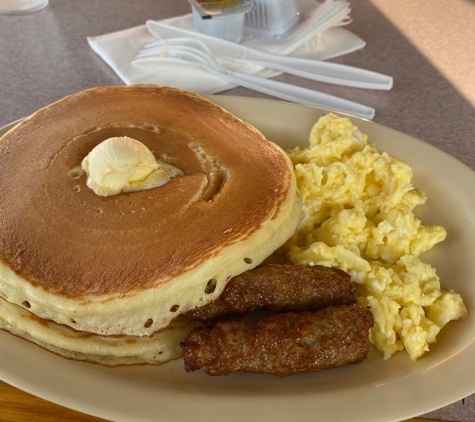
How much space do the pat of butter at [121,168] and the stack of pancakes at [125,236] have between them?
0.10 feet

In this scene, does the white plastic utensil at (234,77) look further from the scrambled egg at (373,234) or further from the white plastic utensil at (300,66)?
the scrambled egg at (373,234)

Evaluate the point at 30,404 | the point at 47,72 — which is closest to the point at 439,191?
the point at 30,404

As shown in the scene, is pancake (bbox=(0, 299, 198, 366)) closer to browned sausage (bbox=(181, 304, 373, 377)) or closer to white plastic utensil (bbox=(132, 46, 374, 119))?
browned sausage (bbox=(181, 304, 373, 377))

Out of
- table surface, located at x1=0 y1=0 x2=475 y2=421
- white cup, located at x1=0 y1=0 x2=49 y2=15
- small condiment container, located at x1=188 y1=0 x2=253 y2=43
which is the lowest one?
table surface, located at x1=0 y1=0 x2=475 y2=421

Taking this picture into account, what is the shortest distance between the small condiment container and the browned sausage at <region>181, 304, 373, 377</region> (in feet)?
6.02

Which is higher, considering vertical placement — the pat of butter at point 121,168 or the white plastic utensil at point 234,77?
the pat of butter at point 121,168

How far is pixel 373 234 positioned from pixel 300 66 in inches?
52.0

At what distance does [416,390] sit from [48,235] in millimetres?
1039

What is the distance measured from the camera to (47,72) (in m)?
2.64

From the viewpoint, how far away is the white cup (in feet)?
10.6

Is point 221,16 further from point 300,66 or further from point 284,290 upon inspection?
point 284,290

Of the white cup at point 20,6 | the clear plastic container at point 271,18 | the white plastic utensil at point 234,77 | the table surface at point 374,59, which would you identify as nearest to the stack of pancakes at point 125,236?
the white plastic utensil at point 234,77

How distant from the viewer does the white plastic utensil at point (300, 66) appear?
2.48 m

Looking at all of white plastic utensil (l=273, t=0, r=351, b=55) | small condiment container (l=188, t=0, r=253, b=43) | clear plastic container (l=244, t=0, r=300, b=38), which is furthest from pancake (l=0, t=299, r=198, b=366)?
clear plastic container (l=244, t=0, r=300, b=38)
